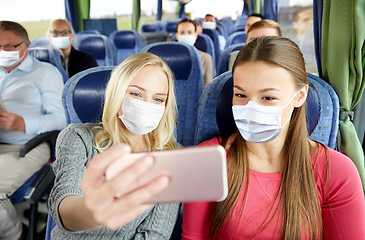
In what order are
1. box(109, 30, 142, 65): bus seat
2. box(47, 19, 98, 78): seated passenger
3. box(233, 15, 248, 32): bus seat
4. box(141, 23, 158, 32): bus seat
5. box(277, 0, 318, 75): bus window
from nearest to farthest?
box(47, 19, 98, 78): seated passenger, box(277, 0, 318, 75): bus window, box(109, 30, 142, 65): bus seat, box(233, 15, 248, 32): bus seat, box(141, 23, 158, 32): bus seat

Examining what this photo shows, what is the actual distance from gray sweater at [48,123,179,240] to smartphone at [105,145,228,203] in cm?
57

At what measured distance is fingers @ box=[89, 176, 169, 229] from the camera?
1.63 feet

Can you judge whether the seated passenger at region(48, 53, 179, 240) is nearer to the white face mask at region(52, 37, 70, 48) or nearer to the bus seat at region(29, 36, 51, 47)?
the white face mask at region(52, 37, 70, 48)

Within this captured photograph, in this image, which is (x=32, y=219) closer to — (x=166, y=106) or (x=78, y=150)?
(x=78, y=150)

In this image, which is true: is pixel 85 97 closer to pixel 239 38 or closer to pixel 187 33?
pixel 187 33

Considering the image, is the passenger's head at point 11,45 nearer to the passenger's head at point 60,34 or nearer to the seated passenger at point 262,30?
the passenger's head at point 60,34

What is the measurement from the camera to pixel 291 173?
1.11 m

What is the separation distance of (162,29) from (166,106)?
9634mm

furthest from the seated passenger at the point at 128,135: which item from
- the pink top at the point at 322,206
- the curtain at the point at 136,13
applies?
the curtain at the point at 136,13

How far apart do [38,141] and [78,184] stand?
107cm

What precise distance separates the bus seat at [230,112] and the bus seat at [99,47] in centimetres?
327

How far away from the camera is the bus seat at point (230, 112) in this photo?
49.1 inches

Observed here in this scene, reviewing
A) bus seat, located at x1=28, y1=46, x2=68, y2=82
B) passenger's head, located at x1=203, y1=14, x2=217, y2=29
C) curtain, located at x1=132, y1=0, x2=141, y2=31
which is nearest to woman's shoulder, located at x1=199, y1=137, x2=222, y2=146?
bus seat, located at x1=28, y1=46, x2=68, y2=82

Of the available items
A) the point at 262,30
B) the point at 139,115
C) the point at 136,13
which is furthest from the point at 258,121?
the point at 136,13
